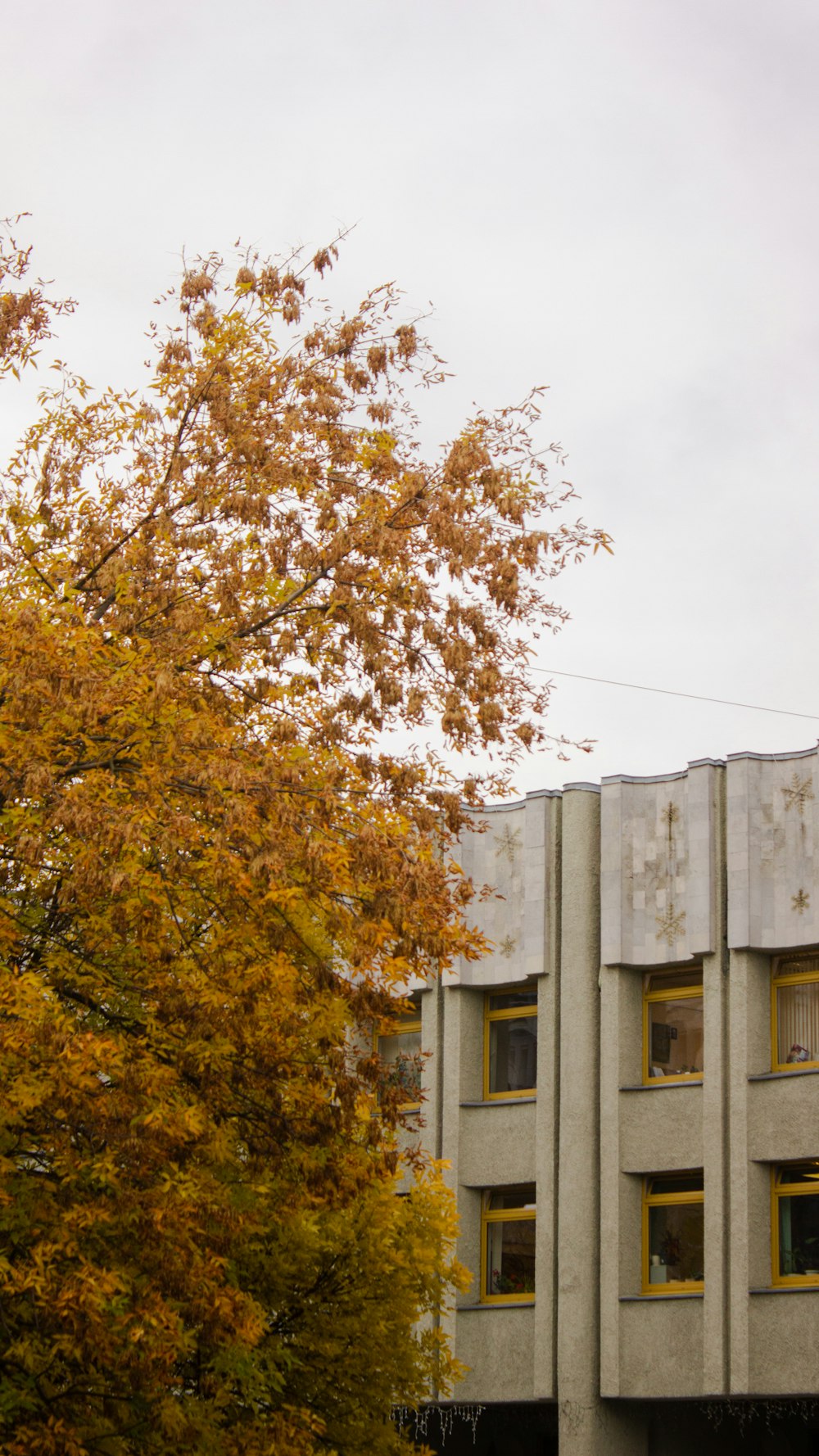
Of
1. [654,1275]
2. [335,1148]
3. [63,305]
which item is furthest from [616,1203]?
[63,305]

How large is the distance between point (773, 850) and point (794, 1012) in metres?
2.38

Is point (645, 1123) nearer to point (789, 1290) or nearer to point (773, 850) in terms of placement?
point (789, 1290)

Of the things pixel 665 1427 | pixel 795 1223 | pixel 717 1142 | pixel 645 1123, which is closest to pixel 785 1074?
pixel 717 1142

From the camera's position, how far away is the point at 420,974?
14.6m

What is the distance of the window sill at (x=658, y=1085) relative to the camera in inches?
1052

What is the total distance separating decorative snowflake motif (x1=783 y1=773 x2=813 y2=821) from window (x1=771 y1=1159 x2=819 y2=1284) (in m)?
5.07

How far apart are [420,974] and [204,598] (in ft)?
11.9

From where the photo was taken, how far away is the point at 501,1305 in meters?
27.7

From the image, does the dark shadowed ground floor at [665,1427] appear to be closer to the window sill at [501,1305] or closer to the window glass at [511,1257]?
the window sill at [501,1305]

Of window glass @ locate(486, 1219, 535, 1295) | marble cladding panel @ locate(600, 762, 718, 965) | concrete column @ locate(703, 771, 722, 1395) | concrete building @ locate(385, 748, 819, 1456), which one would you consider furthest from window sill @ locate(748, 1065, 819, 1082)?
window glass @ locate(486, 1219, 535, 1295)

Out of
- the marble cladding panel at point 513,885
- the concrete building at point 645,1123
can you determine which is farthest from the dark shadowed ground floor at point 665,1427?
the marble cladding panel at point 513,885

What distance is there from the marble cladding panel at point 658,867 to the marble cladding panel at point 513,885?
1.01 meters

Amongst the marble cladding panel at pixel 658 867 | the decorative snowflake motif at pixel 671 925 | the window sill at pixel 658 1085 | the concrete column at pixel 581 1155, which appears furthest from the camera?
the decorative snowflake motif at pixel 671 925

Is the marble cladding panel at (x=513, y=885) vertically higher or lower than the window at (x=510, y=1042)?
higher
